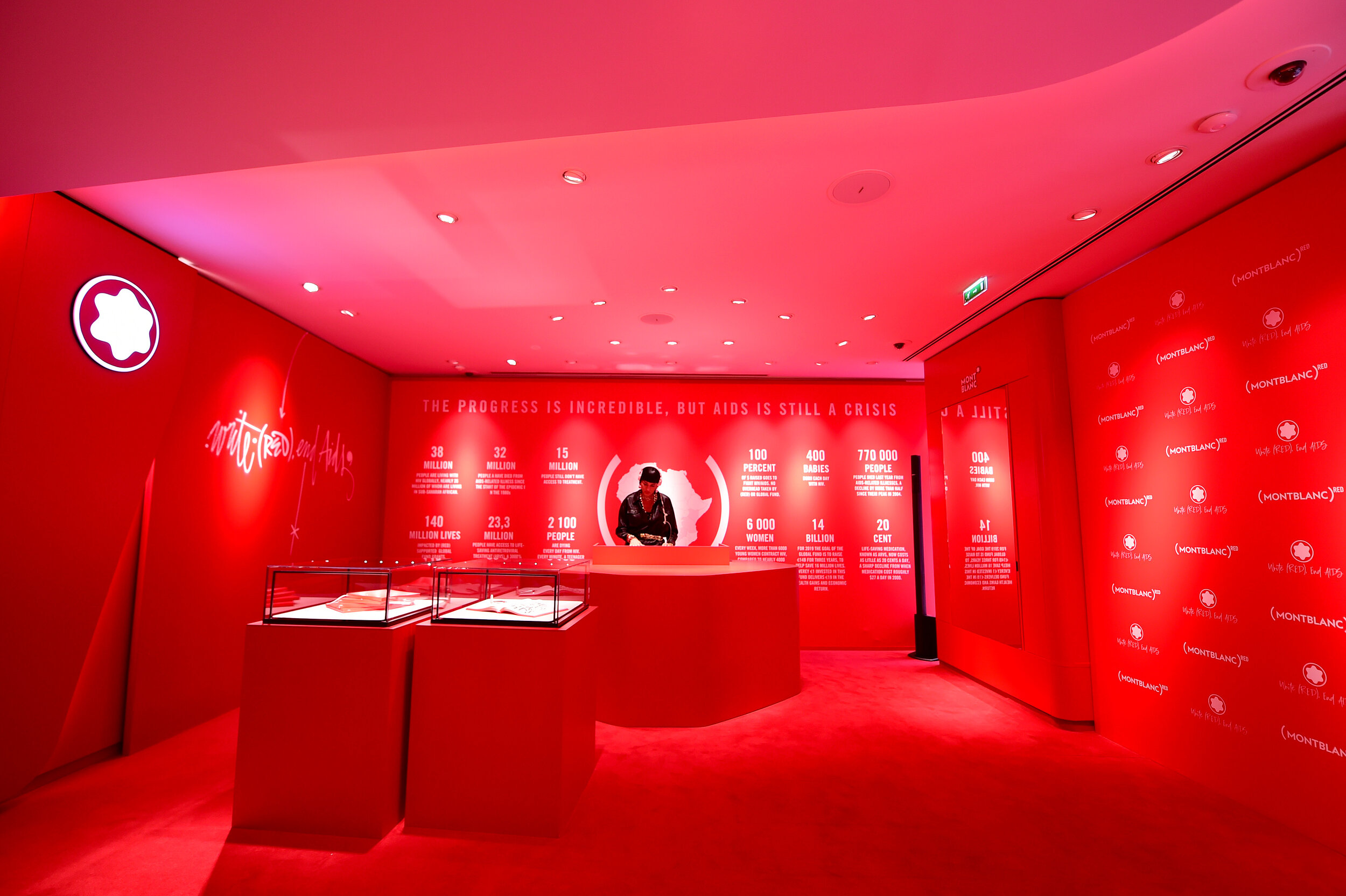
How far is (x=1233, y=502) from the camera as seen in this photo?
3104 mm

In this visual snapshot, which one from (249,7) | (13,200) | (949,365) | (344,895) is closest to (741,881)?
(344,895)

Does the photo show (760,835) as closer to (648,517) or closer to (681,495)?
(648,517)

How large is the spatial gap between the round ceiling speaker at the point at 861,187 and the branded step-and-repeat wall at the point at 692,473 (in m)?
4.15

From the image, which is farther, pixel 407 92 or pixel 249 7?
pixel 407 92

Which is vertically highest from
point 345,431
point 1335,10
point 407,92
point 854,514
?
point 1335,10

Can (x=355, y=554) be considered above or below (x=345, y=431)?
below

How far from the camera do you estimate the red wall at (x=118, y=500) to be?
2926 mm

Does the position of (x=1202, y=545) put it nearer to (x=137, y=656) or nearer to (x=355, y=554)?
(x=137, y=656)

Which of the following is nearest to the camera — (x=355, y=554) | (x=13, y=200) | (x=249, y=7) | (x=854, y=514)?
(x=249, y=7)

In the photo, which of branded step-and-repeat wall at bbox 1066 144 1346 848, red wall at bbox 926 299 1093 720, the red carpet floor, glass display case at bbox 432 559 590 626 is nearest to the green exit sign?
red wall at bbox 926 299 1093 720

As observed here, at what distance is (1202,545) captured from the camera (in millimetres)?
3271

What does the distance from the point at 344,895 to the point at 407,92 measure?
2.91 metres

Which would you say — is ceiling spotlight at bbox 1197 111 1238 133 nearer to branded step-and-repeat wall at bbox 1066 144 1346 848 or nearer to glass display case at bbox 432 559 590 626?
branded step-and-repeat wall at bbox 1066 144 1346 848

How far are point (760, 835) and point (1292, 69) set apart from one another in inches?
152
